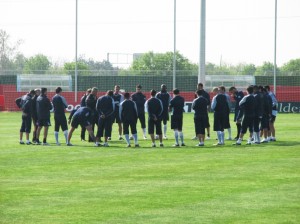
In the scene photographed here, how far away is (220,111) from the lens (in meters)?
30.7

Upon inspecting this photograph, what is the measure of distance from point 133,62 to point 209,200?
97868mm

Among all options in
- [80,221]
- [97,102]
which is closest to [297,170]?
[80,221]

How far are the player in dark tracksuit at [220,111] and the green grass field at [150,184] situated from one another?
2.69ft

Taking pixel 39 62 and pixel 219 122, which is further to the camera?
pixel 39 62

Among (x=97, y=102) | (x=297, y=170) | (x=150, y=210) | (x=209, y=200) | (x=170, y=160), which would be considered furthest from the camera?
(x=97, y=102)

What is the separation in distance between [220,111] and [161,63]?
81.1m

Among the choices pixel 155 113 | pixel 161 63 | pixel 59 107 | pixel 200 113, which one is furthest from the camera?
pixel 161 63

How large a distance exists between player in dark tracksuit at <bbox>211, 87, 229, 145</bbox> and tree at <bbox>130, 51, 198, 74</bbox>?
2950 inches

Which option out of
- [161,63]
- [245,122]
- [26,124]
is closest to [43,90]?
[26,124]

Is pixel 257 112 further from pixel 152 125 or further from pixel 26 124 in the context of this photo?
pixel 26 124

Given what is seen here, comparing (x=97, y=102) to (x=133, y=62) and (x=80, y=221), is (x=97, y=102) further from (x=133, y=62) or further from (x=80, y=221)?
(x=133, y=62)

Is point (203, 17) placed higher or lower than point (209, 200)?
higher

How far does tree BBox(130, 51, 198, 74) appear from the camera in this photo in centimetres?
10881

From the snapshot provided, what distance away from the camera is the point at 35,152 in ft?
91.4
